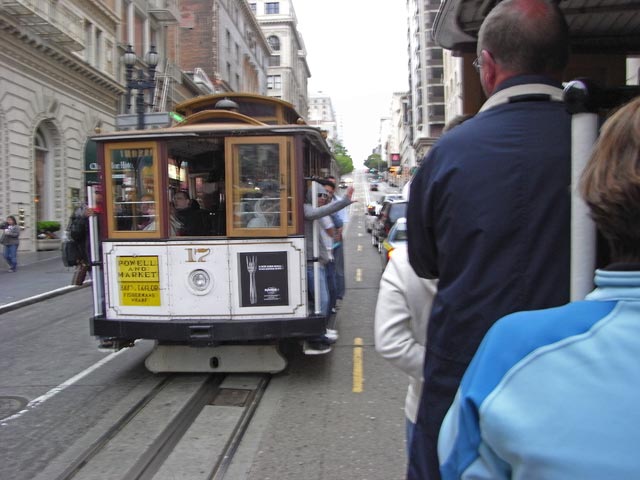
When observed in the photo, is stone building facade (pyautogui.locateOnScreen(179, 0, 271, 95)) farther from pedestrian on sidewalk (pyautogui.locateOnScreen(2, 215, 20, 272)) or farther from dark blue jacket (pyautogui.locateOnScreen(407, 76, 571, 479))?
dark blue jacket (pyautogui.locateOnScreen(407, 76, 571, 479))

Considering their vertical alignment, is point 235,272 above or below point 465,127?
below

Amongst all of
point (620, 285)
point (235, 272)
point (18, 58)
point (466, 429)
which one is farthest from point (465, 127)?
point (18, 58)

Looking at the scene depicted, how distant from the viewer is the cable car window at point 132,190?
6410 mm

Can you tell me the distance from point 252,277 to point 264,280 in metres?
0.13

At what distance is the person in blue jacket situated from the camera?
953mm

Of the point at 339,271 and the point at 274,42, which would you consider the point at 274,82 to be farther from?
the point at 339,271

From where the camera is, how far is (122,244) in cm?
642

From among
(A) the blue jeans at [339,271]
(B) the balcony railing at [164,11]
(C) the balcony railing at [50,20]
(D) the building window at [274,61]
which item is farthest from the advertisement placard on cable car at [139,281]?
(D) the building window at [274,61]

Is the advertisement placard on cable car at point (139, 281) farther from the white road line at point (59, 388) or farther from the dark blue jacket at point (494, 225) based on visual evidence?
the dark blue jacket at point (494, 225)

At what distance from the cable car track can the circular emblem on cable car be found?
3.30 ft

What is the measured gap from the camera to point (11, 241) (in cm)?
1702

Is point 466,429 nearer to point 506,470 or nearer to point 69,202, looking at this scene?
point 506,470

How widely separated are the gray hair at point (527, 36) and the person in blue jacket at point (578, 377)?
0.68 metres

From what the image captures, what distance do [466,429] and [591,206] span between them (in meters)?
0.48
